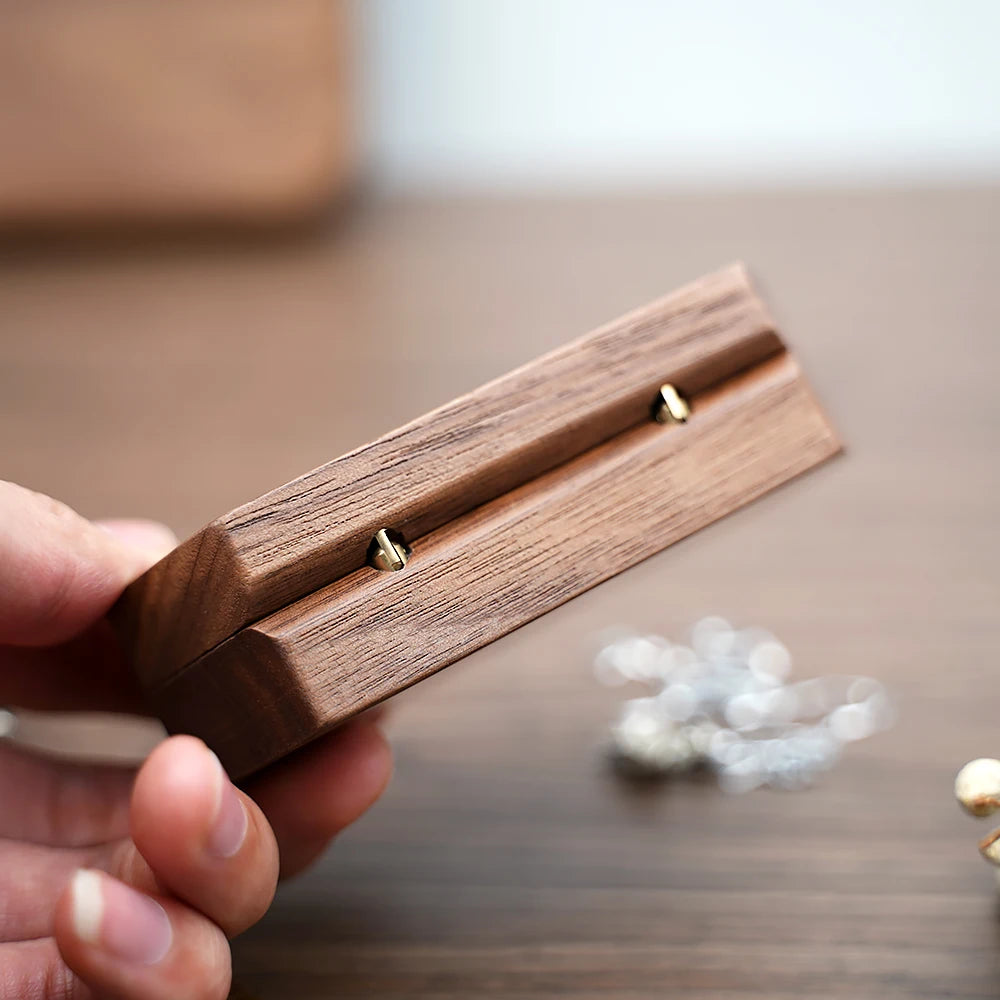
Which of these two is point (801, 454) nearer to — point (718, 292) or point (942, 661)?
point (718, 292)

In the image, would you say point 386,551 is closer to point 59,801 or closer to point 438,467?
point 438,467

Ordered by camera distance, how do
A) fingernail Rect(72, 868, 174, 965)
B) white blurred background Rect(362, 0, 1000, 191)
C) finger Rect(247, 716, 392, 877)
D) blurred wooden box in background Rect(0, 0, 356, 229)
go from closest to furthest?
fingernail Rect(72, 868, 174, 965), finger Rect(247, 716, 392, 877), blurred wooden box in background Rect(0, 0, 356, 229), white blurred background Rect(362, 0, 1000, 191)

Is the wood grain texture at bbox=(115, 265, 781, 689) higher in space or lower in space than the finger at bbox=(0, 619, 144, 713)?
lower

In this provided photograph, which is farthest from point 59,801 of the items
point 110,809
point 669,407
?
point 669,407

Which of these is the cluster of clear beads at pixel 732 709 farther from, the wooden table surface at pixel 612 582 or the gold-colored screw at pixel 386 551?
the gold-colored screw at pixel 386 551

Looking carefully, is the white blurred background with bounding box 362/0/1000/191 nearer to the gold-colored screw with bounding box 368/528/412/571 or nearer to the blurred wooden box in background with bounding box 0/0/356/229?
the blurred wooden box in background with bounding box 0/0/356/229

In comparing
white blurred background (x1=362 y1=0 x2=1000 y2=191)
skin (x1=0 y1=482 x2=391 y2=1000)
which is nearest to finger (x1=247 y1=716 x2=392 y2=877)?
skin (x1=0 y1=482 x2=391 y2=1000)

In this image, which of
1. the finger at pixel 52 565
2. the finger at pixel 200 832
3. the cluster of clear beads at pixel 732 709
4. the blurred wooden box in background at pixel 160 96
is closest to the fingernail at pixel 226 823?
the finger at pixel 200 832

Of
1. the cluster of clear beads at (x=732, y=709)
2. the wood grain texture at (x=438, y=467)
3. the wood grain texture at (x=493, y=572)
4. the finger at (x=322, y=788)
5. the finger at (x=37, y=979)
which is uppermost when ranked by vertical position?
the wood grain texture at (x=438, y=467)
